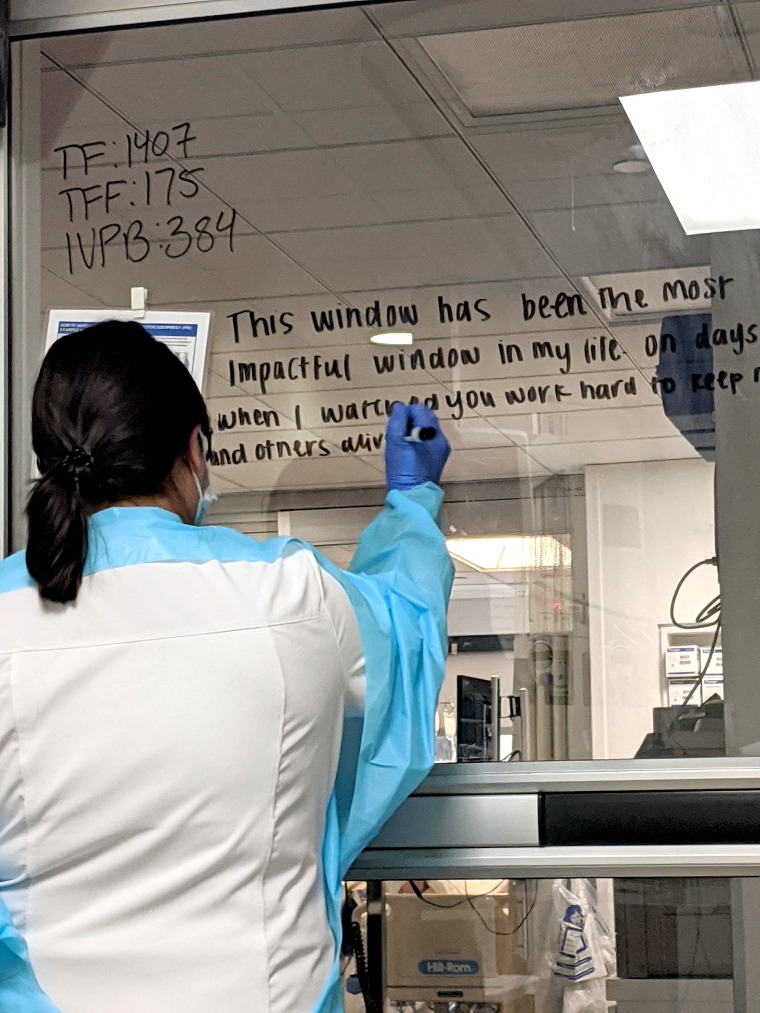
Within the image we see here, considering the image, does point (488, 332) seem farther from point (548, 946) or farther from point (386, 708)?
point (548, 946)

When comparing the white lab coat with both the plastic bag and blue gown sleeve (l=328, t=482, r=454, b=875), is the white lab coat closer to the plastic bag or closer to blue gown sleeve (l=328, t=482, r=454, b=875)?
blue gown sleeve (l=328, t=482, r=454, b=875)

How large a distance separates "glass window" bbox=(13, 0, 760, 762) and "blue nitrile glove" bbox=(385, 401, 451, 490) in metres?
0.12

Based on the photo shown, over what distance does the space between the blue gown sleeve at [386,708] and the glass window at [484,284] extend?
0.88ft

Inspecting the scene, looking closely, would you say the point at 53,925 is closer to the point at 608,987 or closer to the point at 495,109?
the point at 608,987

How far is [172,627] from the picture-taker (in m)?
1.22

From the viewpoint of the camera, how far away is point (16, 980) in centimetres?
121

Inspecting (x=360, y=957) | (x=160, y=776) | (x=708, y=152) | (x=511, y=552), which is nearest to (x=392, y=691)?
(x=160, y=776)

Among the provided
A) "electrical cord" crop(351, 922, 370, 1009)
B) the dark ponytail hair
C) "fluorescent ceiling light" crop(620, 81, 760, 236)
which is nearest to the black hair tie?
the dark ponytail hair

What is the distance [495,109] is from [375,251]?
256 mm

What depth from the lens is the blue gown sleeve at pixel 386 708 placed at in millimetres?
1325

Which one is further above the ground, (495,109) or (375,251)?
(495,109)

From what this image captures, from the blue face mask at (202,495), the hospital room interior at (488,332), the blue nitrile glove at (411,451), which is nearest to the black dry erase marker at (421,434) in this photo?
the blue nitrile glove at (411,451)

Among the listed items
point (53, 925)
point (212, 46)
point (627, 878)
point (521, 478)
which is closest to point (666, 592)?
point (521, 478)

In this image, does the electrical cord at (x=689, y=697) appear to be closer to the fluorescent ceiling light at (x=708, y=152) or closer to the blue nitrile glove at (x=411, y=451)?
the blue nitrile glove at (x=411, y=451)
